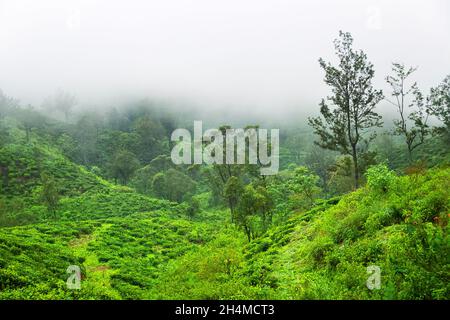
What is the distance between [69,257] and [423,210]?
20.4 m

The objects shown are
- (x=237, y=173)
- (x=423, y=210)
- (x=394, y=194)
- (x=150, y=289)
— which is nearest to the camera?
(x=423, y=210)

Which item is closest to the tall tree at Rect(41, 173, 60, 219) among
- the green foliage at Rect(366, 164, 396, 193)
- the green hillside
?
the green hillside

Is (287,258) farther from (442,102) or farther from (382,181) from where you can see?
(442,102)

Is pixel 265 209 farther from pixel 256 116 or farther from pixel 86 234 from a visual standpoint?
pixel 256 116

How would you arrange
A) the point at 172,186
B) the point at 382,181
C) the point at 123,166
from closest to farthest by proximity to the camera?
the point at 382,181 → the point at 172,186 → the point at 123,166

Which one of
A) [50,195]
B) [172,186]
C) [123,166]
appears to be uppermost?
[123,166]

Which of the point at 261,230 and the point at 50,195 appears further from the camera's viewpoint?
the point at 50,195

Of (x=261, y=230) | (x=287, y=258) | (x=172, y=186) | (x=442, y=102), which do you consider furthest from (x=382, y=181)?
(x=172, y=186)

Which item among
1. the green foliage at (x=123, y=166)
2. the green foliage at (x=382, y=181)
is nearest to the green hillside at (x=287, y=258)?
the green foliage at (x=382, y=181)

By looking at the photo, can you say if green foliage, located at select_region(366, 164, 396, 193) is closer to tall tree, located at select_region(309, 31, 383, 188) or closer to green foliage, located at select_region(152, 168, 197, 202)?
tall tree, located at select_region(309, 31, 383, 188)

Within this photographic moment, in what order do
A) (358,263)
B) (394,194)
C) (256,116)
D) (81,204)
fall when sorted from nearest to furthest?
(358,263) < (394,194) < (81,204) < (256,116)

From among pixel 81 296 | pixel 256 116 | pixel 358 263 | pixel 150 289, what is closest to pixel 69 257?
pixel 150 289

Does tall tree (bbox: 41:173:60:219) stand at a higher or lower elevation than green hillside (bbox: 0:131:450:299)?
higher

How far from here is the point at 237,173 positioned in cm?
5122
